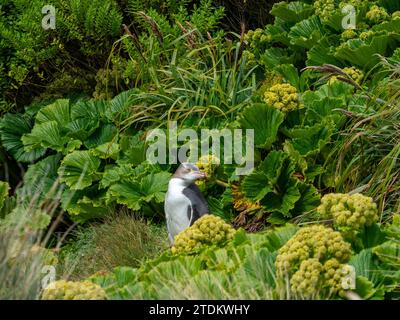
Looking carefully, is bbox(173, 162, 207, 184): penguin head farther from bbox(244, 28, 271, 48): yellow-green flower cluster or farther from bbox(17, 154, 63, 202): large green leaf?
bbox(244, 28, 271, 48): yellow-green flower cluster

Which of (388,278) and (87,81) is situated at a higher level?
(87,81)

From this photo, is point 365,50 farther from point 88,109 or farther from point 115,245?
point 115,245

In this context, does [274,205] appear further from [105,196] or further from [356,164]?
[105,196]

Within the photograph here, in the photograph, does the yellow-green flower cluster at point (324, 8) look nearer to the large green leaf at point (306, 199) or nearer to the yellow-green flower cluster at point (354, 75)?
the yellow-green flower cluster at point (354, 75)

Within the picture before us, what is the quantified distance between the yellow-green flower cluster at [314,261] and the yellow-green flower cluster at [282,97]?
2638mm

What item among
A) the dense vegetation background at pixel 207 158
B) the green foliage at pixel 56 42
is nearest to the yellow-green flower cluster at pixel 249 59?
the dense vegetation background at pixel 207 158

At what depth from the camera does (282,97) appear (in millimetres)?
7434

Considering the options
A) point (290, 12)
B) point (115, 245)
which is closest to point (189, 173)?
point (115, 245)

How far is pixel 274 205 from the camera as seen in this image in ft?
23.3

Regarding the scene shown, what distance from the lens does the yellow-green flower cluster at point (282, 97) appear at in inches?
292

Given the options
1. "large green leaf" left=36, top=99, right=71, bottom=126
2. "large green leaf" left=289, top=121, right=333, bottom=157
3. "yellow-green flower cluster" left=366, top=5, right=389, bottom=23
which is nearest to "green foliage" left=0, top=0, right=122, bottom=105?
"large green leaf" left=36, top=99, right=71, bottom=126

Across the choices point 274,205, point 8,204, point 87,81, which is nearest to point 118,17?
point 87,81

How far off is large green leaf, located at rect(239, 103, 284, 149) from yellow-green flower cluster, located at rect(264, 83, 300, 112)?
0.39 feet
